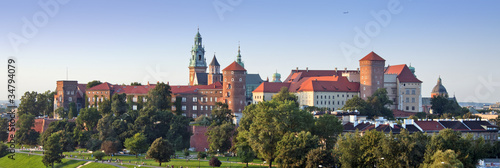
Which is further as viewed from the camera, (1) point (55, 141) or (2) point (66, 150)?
(2) point (66, 150)

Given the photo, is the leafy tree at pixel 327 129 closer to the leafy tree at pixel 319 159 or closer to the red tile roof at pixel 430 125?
the red tile roof at pixel 430 125

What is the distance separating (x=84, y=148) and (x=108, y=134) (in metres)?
6.67

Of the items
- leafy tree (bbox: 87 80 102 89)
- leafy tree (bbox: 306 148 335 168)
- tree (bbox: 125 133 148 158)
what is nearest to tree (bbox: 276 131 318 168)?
leafy tree (bbox: 306 148 335 168)

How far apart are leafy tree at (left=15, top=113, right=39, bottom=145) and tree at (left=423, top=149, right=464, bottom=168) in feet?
209

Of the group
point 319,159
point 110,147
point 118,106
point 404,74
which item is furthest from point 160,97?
point 319,159

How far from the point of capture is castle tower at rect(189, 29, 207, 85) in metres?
152

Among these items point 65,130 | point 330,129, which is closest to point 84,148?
point 65,130

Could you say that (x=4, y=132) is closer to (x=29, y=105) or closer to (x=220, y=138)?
(x=29, y=105)

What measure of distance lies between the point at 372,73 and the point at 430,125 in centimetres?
3101

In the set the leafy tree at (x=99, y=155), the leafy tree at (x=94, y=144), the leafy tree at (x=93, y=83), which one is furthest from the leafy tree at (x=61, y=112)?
the leafy tree at (x=99, y=155)

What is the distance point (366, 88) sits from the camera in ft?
361

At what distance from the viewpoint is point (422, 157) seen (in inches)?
2275

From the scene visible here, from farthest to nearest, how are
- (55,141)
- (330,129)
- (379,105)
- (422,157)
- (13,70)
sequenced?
(379,105) → (55,141) → (330,129) → (13,70) → (422,157)

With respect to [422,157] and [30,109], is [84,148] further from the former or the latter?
[422,157]
